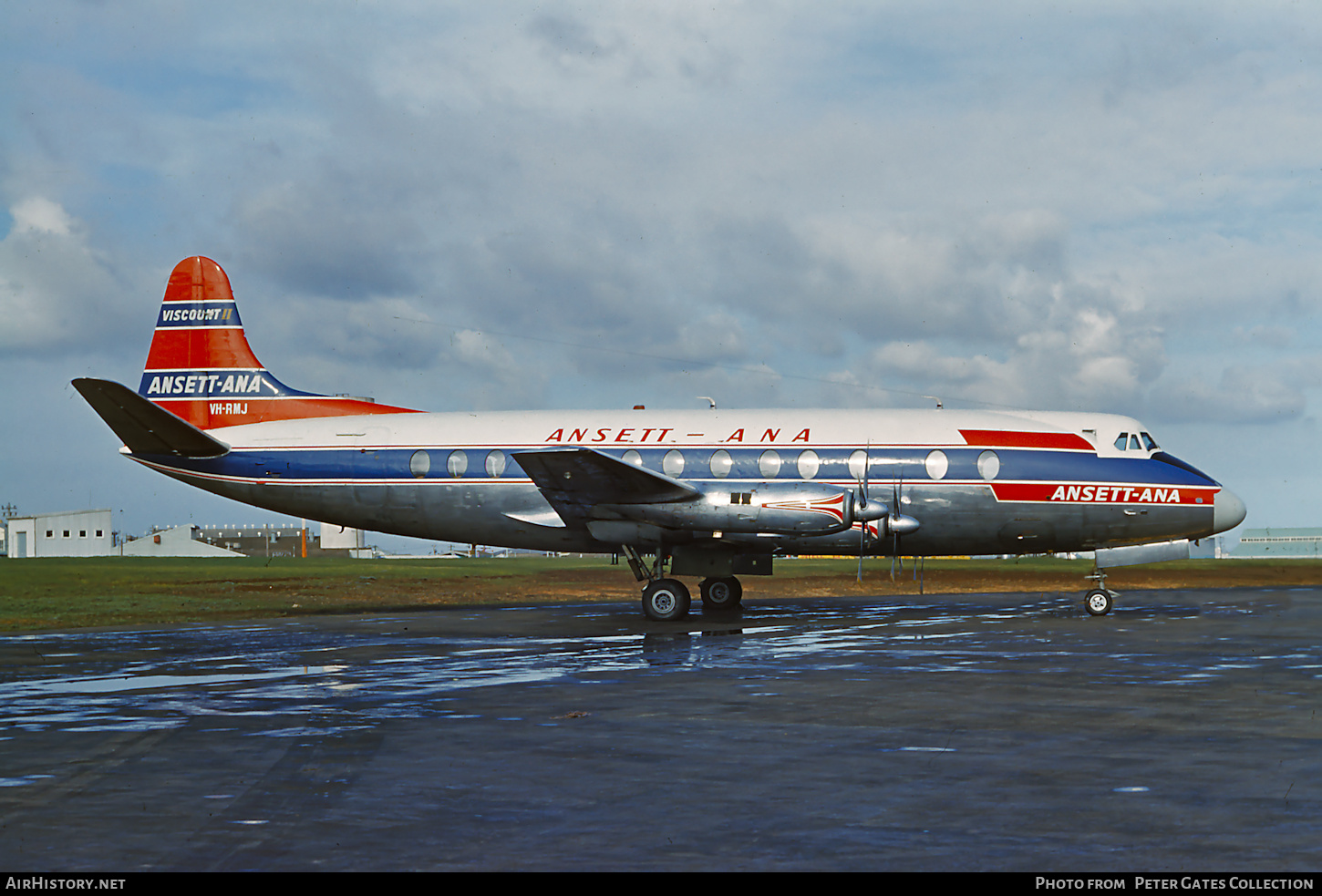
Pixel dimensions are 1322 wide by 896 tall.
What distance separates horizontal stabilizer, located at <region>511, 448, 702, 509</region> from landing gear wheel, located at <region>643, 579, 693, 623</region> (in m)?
1.85

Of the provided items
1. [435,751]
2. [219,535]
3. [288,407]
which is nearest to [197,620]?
[288,407]

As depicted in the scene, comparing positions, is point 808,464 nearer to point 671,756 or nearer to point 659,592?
point 659,592

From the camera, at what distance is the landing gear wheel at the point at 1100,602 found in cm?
2378

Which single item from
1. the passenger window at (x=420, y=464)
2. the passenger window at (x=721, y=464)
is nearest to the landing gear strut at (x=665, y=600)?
the passenger window at (x=721, y=464)

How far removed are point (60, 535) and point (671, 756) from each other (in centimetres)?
13414

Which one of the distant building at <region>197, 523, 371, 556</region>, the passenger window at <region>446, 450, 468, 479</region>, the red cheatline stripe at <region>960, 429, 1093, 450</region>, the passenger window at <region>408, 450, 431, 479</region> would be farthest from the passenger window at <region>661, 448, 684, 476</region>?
the distant building at <region>197, 523, 371, 556</region>

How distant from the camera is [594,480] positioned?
77.2ft

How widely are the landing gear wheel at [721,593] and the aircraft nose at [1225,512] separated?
10721mm

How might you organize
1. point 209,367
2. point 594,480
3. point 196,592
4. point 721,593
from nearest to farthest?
point 594,480 → point 721,593 → point 209,367 → point 196,592

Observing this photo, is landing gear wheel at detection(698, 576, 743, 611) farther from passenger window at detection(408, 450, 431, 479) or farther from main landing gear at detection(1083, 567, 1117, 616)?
main landing gear at detection(1083, 567, 1117, 616)

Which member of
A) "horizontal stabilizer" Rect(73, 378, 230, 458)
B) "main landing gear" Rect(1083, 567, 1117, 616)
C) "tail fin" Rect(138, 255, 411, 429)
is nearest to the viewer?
"main landing gear" Rect(1083, 567, 1117, 616)

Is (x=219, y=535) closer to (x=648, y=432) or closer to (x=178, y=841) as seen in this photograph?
(x=648, y=432)

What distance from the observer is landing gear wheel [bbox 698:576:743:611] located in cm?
2748

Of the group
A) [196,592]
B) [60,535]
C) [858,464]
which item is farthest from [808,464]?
[60,535]
